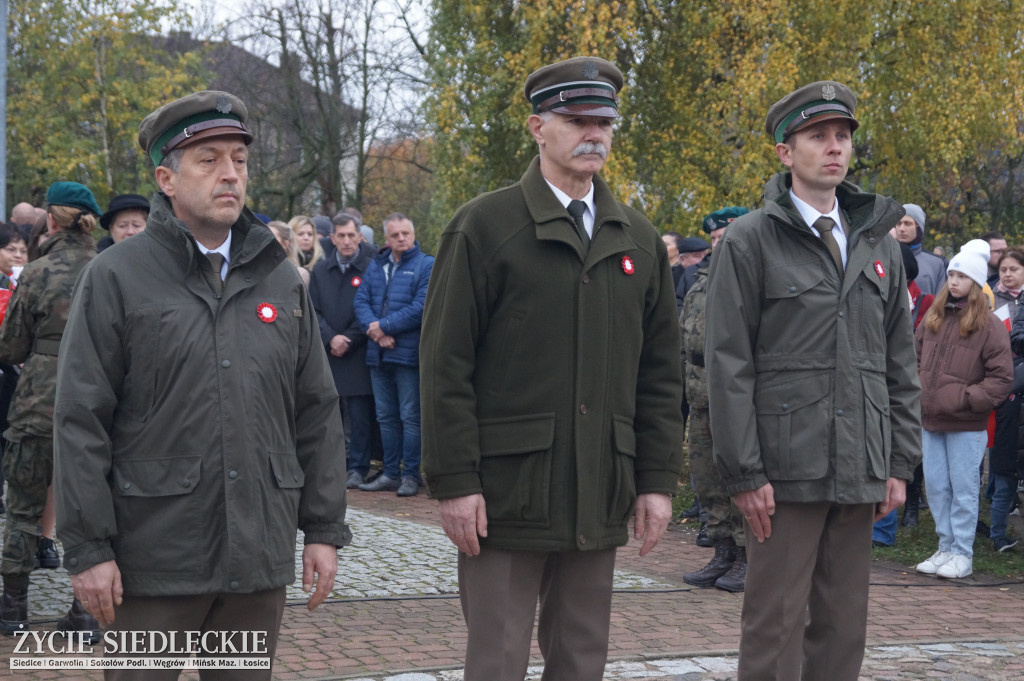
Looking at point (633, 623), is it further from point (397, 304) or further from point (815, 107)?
point (397, 304)

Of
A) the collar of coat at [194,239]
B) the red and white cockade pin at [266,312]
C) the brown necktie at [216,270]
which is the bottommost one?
the red and white cockade pin at [266,312]

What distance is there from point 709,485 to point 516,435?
4348mm

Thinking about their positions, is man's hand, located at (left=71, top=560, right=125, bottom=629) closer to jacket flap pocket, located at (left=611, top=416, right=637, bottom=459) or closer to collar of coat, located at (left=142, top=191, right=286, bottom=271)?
collar of coat, located at (left=142, top=191, right=286, bottom=271)

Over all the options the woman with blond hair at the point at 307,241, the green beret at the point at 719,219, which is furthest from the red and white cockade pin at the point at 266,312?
the woman with blond hair at the point at 307,241

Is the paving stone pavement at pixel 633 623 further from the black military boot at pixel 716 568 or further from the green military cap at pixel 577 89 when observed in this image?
the green military cap at pixel 577 89

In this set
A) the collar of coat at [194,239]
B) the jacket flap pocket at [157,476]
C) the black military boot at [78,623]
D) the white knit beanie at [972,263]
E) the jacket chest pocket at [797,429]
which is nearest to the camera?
the jacket flap pocket at [157,476]

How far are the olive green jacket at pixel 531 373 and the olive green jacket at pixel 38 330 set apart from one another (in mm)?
2937

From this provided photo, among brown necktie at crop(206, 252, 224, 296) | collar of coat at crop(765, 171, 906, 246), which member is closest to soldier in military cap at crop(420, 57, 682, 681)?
brown necktie at crop(206, 252, 224, 296)

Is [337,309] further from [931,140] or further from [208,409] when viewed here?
[931,140]

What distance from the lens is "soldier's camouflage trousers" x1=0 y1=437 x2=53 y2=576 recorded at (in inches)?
247

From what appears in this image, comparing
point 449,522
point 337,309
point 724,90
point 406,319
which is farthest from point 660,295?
point 724,90

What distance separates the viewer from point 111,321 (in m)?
3.46

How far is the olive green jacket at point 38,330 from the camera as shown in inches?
245

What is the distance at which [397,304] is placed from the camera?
11133mm
